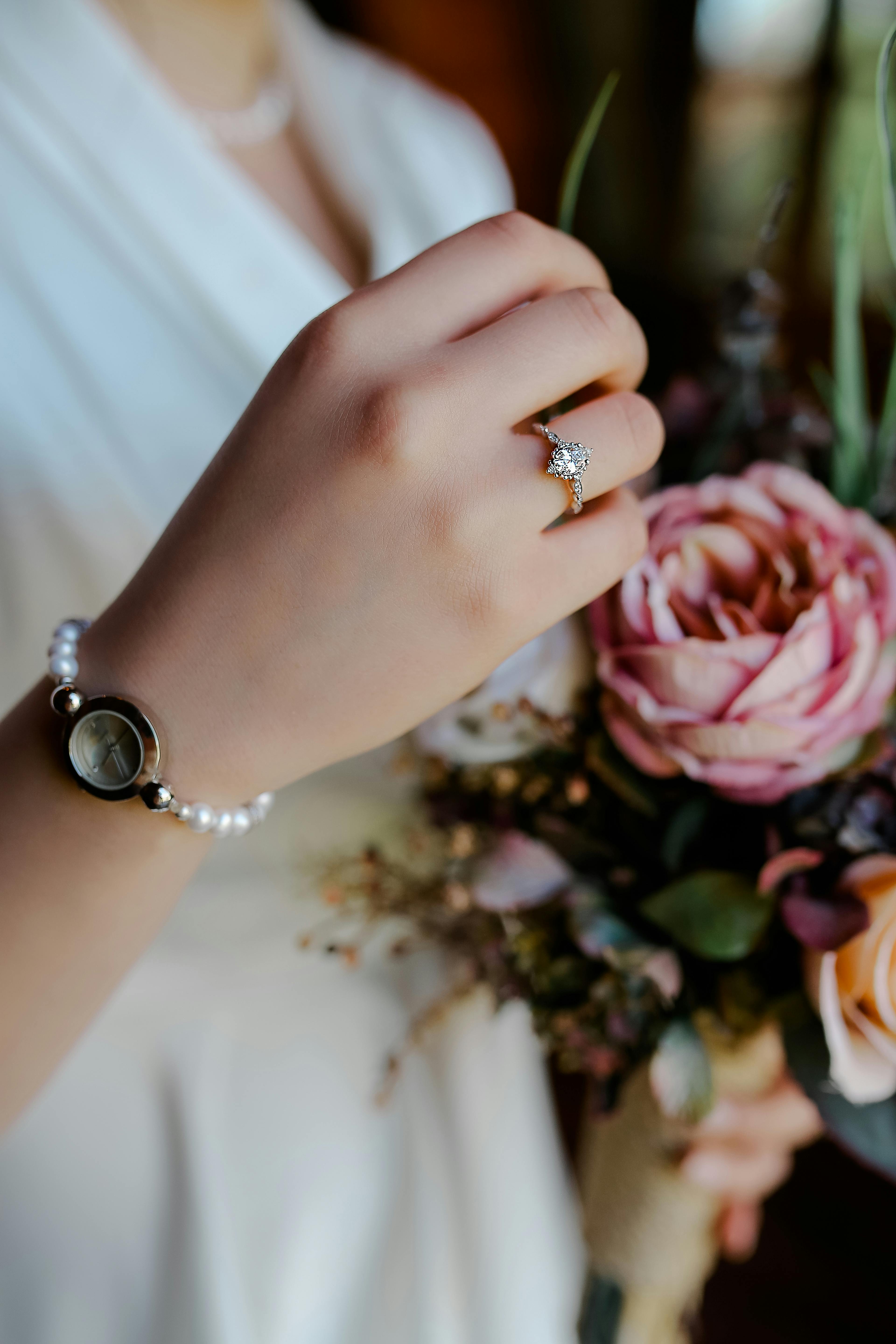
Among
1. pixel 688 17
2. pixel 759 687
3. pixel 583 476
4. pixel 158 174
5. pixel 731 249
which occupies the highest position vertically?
pixel 158 174

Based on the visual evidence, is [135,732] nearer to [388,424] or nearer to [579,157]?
[388,424]

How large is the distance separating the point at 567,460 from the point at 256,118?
0.84m

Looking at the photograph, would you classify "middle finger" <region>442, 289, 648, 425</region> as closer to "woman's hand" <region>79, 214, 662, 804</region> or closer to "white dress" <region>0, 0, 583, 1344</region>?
"woman's hand" <region>79, 214, 662, 804</region>

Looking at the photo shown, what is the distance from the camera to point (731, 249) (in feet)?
8.76

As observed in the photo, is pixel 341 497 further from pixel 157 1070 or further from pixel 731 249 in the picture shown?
pixel 731 249

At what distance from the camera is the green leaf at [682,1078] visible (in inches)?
21.3

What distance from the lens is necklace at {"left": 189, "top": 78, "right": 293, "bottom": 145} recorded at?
Result: 3.25 ft

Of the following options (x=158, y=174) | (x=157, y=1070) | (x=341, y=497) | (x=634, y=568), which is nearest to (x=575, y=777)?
(x=634, y=568)

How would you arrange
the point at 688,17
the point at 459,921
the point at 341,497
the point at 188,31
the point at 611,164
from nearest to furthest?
the point at 341,497
the point at 459,921
the point at 188,31
the point at 688,17
the point at 611,164

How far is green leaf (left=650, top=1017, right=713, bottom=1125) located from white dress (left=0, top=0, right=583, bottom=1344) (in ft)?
1.04

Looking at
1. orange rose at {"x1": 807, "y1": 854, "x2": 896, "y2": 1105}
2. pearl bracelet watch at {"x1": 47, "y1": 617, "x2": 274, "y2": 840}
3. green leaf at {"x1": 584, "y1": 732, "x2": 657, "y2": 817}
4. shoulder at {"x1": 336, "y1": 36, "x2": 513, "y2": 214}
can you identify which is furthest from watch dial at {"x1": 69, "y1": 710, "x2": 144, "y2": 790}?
shoulder at {"x1": 336, "y1": 36, "x2": 513, "y2": 214}

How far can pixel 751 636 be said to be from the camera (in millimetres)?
481

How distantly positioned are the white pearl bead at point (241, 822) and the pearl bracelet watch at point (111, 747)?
1cm

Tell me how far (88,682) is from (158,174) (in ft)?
1.75
